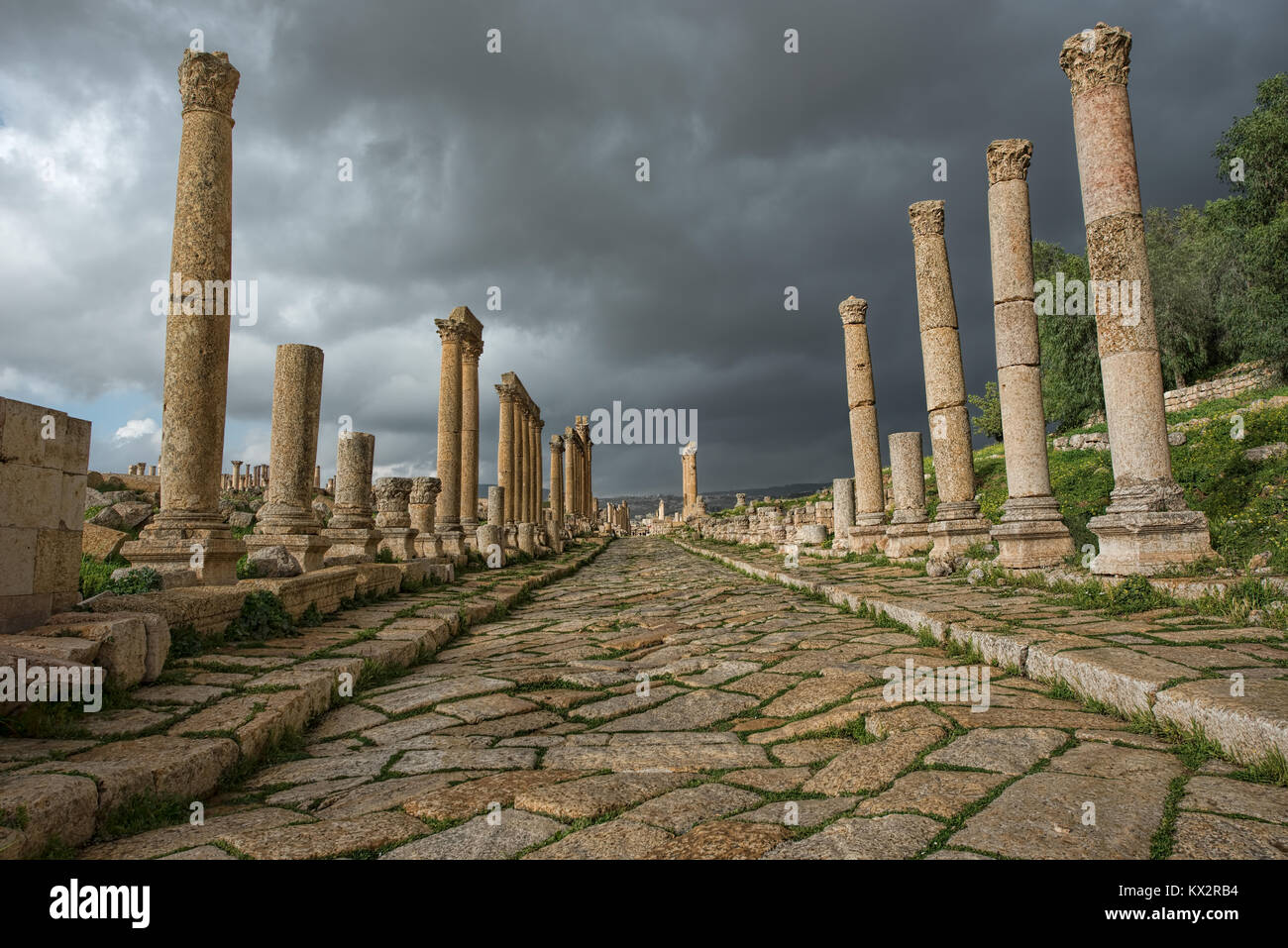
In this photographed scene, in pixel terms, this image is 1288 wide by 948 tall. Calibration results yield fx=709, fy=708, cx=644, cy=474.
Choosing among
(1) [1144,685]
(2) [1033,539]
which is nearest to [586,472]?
(2) [1033,539]

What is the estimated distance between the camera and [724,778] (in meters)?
2.97

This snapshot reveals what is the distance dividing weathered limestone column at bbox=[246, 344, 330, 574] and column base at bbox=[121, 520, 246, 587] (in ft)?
5.53

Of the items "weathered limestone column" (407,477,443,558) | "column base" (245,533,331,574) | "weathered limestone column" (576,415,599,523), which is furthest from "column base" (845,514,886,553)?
"weathered limestone column" (576,415,599,523)

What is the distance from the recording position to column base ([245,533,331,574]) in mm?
8336

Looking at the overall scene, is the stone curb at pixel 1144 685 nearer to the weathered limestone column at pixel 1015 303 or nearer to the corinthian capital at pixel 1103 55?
the weathered limestone column at pixel 1015 303

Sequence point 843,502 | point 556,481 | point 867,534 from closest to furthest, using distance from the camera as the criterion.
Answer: point 867,534 < point 843,502 < point 556,481

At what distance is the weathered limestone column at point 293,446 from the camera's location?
28.6 feet

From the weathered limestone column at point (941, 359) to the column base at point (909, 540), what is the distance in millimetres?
1112

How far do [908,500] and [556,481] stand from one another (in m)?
17.5

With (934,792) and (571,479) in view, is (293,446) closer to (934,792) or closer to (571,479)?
(934,792)
